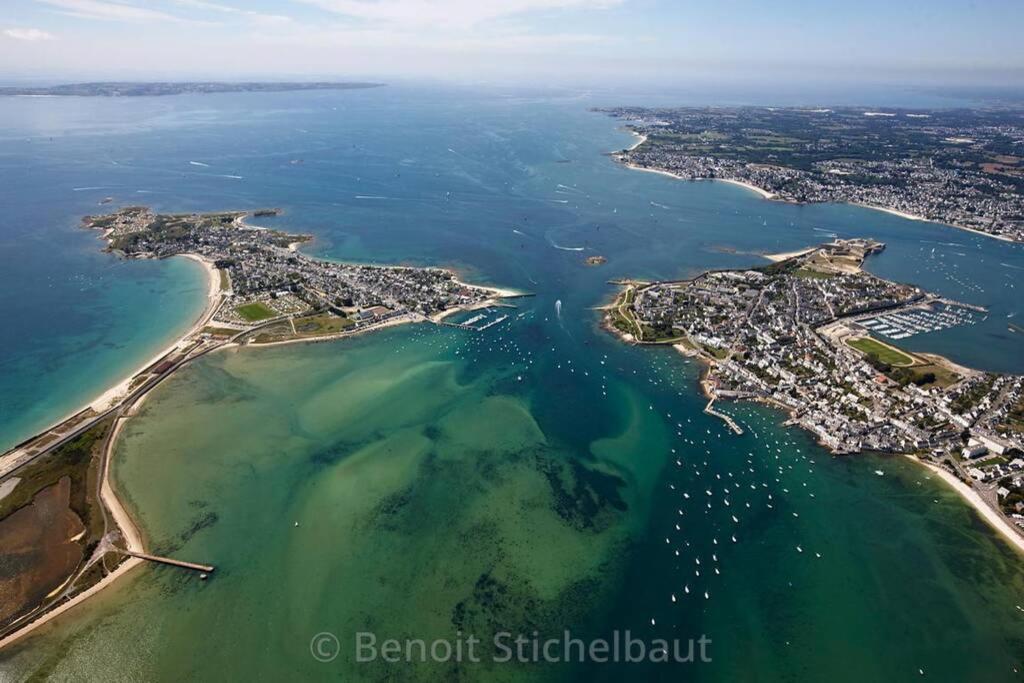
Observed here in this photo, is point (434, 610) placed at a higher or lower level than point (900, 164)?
lower

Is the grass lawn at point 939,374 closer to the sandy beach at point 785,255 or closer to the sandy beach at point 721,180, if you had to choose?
the sandy beach at point 785,255

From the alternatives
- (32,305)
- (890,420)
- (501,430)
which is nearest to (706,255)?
→ (890,420)

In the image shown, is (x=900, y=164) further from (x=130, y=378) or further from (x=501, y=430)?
(x=130, y=378)

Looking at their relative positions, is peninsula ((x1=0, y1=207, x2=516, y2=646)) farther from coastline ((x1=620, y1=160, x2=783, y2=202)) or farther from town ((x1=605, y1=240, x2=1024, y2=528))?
coastline ((x1=620, y1=160, x2=783, y2=202))

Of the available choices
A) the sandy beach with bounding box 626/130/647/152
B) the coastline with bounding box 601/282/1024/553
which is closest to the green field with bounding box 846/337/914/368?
the coastline with bounding box 601/282/1024/553

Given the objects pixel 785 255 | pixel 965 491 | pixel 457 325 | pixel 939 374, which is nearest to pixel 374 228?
pixel 457 325

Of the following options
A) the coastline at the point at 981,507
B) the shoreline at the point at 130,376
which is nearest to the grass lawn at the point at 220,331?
the shoreline at the point at 130,376

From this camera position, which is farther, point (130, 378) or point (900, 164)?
point (900, 164)
